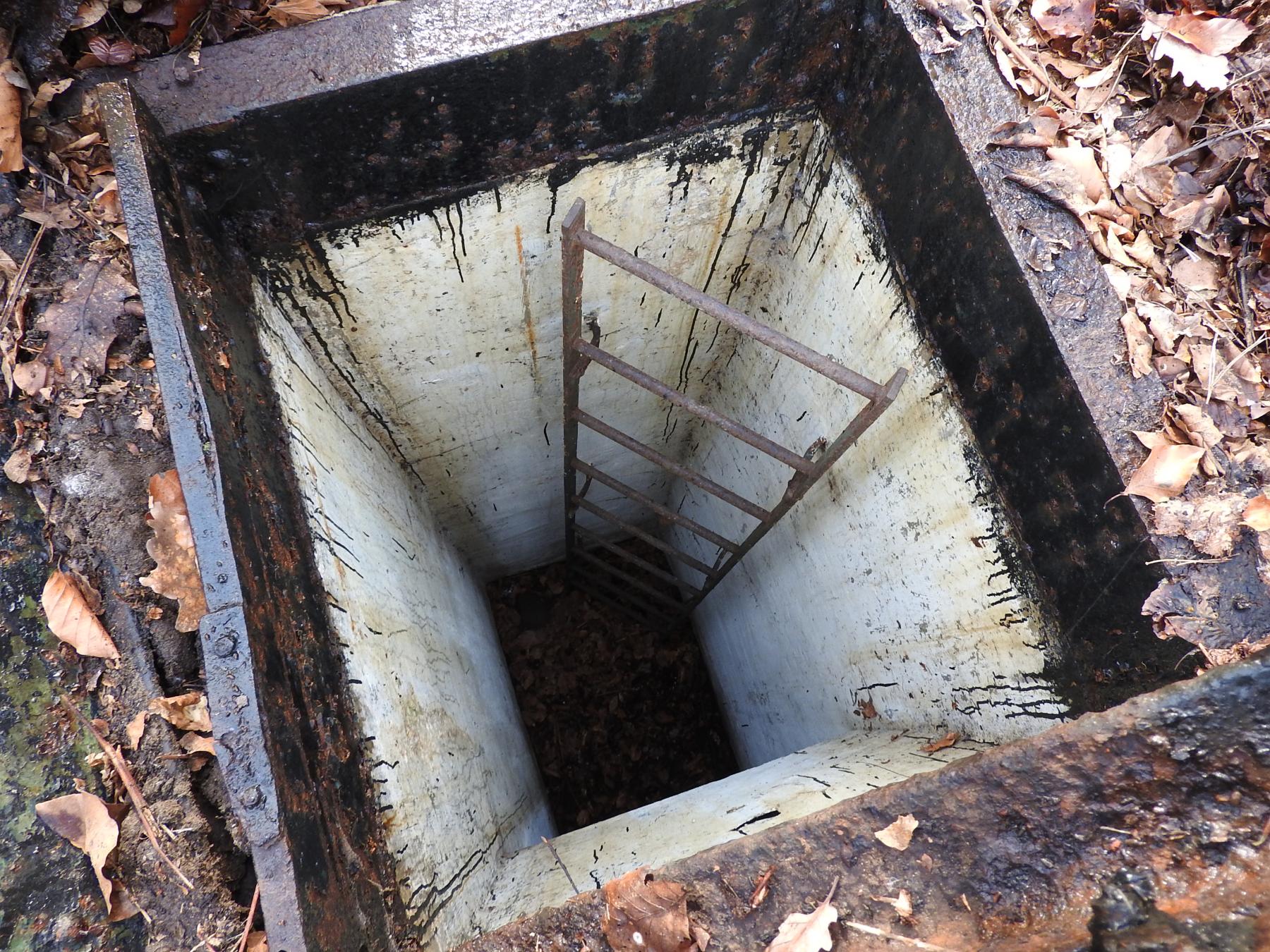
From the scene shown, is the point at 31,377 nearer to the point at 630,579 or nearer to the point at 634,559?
the point at 634,559

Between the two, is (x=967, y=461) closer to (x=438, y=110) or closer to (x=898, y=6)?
(x=898, y=6)

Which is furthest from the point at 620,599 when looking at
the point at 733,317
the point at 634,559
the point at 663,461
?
the point at 733,317

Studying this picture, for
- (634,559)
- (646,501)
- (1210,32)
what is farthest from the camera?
(634,559)

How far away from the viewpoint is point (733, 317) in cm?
185

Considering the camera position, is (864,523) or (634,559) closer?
(864,523)

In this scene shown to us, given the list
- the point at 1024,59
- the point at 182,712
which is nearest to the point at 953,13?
the point at 1024,59

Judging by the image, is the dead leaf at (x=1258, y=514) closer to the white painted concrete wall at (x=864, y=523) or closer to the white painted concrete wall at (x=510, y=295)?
the white painted concrete wall at (x=864, y=523)

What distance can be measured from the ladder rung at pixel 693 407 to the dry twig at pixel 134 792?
156 cm

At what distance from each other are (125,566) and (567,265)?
1301 millimetres

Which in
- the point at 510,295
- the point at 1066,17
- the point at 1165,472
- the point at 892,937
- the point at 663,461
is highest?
the point at 510,295

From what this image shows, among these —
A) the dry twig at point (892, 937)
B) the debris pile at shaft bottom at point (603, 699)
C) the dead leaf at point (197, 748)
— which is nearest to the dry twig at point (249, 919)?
the dead leaf at point (197, 748)

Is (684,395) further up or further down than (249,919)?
further up

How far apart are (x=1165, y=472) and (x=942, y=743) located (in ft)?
3.54

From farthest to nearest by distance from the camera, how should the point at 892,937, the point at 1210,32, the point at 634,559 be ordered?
the point at 634,559
the point at 1210,32
the point at 892,937
